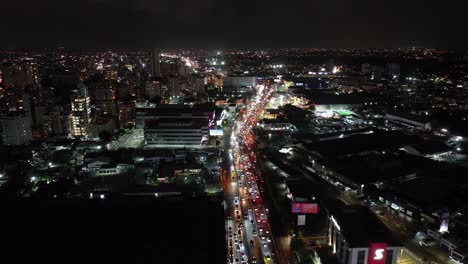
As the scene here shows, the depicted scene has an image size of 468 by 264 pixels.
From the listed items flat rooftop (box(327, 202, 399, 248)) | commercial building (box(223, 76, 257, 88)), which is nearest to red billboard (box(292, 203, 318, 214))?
flat rooftop (box(327, 202, 399, 248))

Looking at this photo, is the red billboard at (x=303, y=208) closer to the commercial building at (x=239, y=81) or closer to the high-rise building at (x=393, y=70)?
the commercial building at (x=239, y=81)

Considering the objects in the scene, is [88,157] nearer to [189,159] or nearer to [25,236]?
[189,159]

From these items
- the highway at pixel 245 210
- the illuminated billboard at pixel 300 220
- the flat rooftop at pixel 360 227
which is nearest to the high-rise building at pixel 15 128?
the highway at pixel 245 210

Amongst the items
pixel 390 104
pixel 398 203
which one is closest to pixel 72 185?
pixel 398 203

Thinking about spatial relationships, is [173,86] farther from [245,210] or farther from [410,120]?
[245,210]

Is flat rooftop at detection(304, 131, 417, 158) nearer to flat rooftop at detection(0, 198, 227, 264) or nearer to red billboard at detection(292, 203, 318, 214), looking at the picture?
red billboard at detection(292, 203, 318, 214)

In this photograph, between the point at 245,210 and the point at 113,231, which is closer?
the point at 113,231

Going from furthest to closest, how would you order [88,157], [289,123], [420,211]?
[289,123], [88,157], [420,211]

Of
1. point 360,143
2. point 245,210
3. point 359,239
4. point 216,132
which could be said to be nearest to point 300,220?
point 245,210
